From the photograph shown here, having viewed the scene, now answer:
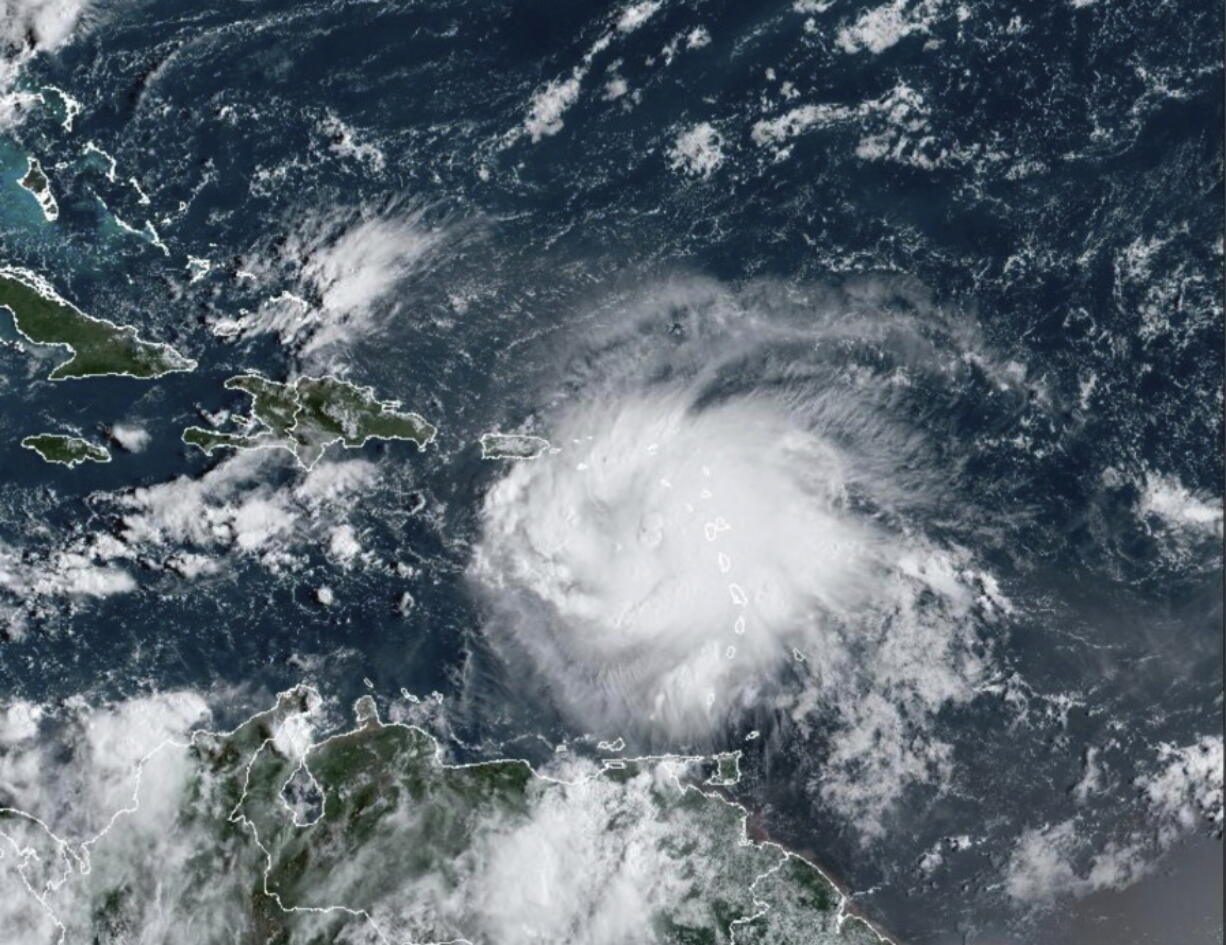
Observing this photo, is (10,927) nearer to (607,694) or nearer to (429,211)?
(607,694)

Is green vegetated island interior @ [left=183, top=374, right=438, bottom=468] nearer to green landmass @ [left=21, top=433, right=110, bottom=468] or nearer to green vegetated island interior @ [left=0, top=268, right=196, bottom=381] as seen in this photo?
green vegetated island interior @ [left=0, top=268, right=196, bottom=381]

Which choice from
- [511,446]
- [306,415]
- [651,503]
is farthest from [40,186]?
[651,503]

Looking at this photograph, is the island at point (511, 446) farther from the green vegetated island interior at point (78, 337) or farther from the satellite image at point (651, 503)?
A: the green vegetated island interior at point (78, 337)

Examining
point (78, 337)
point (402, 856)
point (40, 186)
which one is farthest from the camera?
point (40, 186)

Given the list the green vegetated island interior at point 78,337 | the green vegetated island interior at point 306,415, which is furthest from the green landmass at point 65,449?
the green vegetated island interior at point 306,415

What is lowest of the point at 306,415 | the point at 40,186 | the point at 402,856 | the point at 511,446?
the point at 402,856

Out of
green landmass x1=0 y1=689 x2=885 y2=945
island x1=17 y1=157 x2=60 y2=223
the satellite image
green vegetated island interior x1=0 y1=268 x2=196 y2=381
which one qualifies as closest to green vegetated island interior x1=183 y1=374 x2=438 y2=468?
the satellite image

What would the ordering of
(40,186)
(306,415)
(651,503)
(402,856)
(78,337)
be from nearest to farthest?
(651,503) → (402,856) → (306,415) → (78,337) → (40,186)

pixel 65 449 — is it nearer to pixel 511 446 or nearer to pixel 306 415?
pixel 306 415
